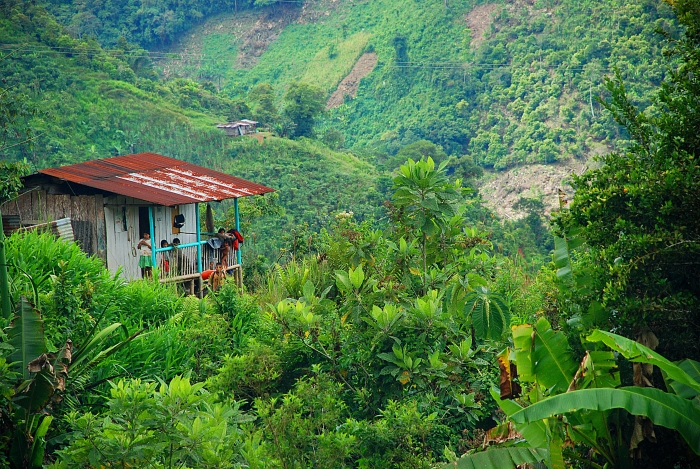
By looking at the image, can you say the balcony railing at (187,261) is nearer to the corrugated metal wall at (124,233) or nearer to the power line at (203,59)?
the corrugated metal wall at (124,233)

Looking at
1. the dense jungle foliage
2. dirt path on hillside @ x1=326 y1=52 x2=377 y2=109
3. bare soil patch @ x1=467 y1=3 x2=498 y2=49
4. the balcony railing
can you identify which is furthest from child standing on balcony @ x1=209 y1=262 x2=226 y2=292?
bare soil patch @ x1=467 y1=3 x2=498 y2=49

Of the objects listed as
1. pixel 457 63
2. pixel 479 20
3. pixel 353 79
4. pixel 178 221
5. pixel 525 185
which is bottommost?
pixel 525 185

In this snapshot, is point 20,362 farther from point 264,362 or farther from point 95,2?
point 95,2

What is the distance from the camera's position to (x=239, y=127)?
38375mm

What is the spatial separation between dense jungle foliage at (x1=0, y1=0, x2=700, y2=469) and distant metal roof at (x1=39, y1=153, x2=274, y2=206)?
3.92 m

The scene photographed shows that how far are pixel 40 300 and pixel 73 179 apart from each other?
22.3 feet

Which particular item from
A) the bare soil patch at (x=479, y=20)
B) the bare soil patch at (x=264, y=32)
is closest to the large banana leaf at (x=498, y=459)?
the bare soil patch at (x=479, y=20)

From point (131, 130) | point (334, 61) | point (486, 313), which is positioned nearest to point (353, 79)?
point (334, 61)

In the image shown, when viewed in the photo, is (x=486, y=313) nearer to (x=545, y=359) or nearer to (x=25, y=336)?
(x=545, y=359)

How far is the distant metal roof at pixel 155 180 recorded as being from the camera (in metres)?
12.3

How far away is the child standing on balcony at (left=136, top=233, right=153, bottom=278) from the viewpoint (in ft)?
42.2

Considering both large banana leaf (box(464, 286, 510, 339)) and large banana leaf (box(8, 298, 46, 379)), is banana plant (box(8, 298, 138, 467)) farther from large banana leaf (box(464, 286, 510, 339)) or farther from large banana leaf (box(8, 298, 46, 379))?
large banana leaf (box(464, 286, 510, 339))

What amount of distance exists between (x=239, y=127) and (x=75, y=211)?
26.3 meters

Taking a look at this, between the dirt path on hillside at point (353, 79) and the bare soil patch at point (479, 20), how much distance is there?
753cm
